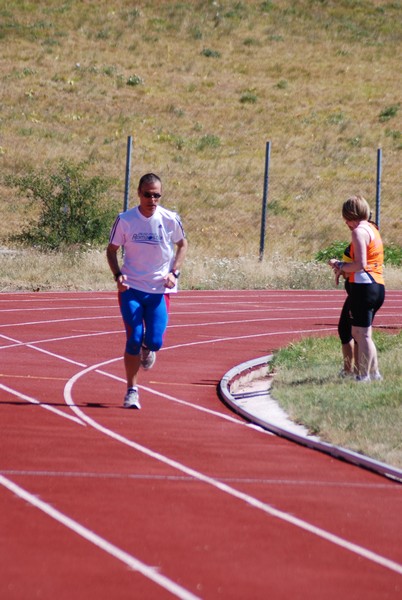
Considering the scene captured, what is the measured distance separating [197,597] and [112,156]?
129 ft

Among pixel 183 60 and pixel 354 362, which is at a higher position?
pixel 183 60

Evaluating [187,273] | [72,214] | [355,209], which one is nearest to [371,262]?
[355,209]

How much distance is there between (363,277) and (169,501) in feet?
16.7

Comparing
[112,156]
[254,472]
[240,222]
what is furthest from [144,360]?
[112,156]

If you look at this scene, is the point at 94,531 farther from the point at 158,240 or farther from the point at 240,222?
the point at 240,222

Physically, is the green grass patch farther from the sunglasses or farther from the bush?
the bush

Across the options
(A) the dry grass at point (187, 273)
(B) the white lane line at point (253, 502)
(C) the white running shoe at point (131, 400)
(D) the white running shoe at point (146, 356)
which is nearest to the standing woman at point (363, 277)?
(D) the white running shoe at point (146, 356)

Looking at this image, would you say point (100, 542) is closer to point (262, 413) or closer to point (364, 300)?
point (262, 413)

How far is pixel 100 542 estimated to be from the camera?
21.1ft

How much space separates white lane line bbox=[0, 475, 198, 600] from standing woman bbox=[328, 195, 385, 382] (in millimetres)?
5018

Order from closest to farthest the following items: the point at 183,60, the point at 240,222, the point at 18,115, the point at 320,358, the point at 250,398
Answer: the point at 250,398
the point at 320,358
the point at 240,222
the point at 18,115
the point at 183,60

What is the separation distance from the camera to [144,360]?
38.3 ft

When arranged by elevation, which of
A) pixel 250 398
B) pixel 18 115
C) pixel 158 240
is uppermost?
pixel 18 115

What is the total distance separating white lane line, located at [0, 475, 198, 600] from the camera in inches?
224
